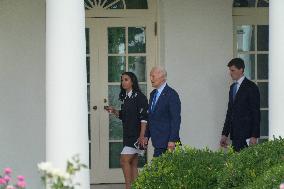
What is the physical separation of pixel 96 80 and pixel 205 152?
3827 mm

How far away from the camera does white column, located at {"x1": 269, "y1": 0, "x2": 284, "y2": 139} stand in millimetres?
8383

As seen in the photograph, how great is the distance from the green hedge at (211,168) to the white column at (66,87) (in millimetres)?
795

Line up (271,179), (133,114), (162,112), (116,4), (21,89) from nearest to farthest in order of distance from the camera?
(271,179) < (162,112) < (133,114) < (21,89) < (116,4)

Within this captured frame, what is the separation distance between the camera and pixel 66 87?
26.1 feet

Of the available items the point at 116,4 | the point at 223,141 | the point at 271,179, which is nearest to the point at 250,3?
the point at 116,4

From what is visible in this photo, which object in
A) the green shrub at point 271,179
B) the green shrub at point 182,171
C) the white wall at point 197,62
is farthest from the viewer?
the white wall at point 197,62

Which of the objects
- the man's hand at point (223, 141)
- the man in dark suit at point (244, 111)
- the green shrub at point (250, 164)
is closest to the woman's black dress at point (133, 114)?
the man in dark suit at point (244, 111)

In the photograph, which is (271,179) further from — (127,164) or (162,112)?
(127,164)

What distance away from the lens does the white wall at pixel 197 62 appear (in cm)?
1110

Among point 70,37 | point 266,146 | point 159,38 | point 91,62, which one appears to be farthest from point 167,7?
point 266,146

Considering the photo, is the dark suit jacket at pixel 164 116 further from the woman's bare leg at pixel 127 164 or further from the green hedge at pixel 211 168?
the green hedge at pixel 211 168

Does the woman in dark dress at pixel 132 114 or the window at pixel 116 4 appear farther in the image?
the window at pixel 116 4

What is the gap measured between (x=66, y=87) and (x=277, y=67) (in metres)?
2.35

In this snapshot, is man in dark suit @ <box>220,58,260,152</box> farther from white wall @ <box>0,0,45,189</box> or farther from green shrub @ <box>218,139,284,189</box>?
green shrub @ <box>218,139,284,189</box>
